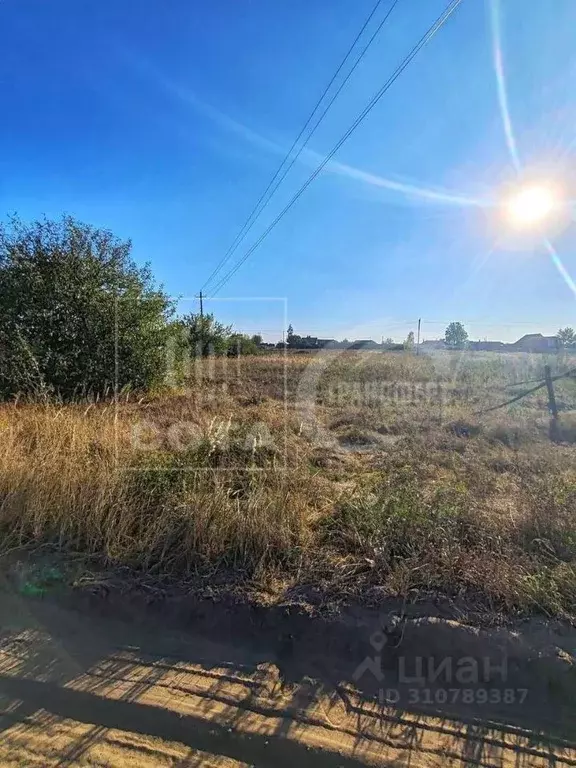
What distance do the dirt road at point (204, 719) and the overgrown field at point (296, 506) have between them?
0.50 m

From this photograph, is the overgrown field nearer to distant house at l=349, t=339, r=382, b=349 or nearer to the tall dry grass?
the tall dry grass

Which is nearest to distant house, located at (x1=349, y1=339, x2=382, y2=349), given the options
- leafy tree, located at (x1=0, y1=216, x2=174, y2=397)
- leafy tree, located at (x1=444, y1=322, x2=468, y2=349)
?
leafy tree, located at (x1=444, y1=322, x2=468, y2=349)

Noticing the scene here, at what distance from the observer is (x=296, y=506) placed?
2.90 m

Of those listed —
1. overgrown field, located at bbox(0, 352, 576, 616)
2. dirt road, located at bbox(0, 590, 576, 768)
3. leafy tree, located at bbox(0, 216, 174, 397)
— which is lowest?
dirt road, located at bbox(0, 590, 576, 768)

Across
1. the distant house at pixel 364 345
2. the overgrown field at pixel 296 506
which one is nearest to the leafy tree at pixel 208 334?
the distant house at pixel 364 345

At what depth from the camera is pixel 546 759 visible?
151 centimetres

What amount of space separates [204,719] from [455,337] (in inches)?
934

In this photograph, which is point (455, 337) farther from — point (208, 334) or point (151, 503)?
point (151, 503)

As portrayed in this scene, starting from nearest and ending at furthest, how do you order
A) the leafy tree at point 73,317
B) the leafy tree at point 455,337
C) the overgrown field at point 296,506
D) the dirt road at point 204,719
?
1. the dirt road at point 204,719
2. the overgrown field at point 296,506
3. the leafy tree at point 73,317
4. the leafy tree at point 455,337

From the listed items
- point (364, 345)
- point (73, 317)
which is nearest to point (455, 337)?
point (364, 345)

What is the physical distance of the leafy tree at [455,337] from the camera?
2150cm

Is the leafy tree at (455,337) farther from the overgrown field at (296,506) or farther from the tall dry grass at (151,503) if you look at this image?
the tall dry grass at (151,503)

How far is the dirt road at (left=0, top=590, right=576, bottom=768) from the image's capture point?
153 centimetres

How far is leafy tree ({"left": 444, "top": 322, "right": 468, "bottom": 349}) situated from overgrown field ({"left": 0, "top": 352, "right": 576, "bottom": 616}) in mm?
17314
